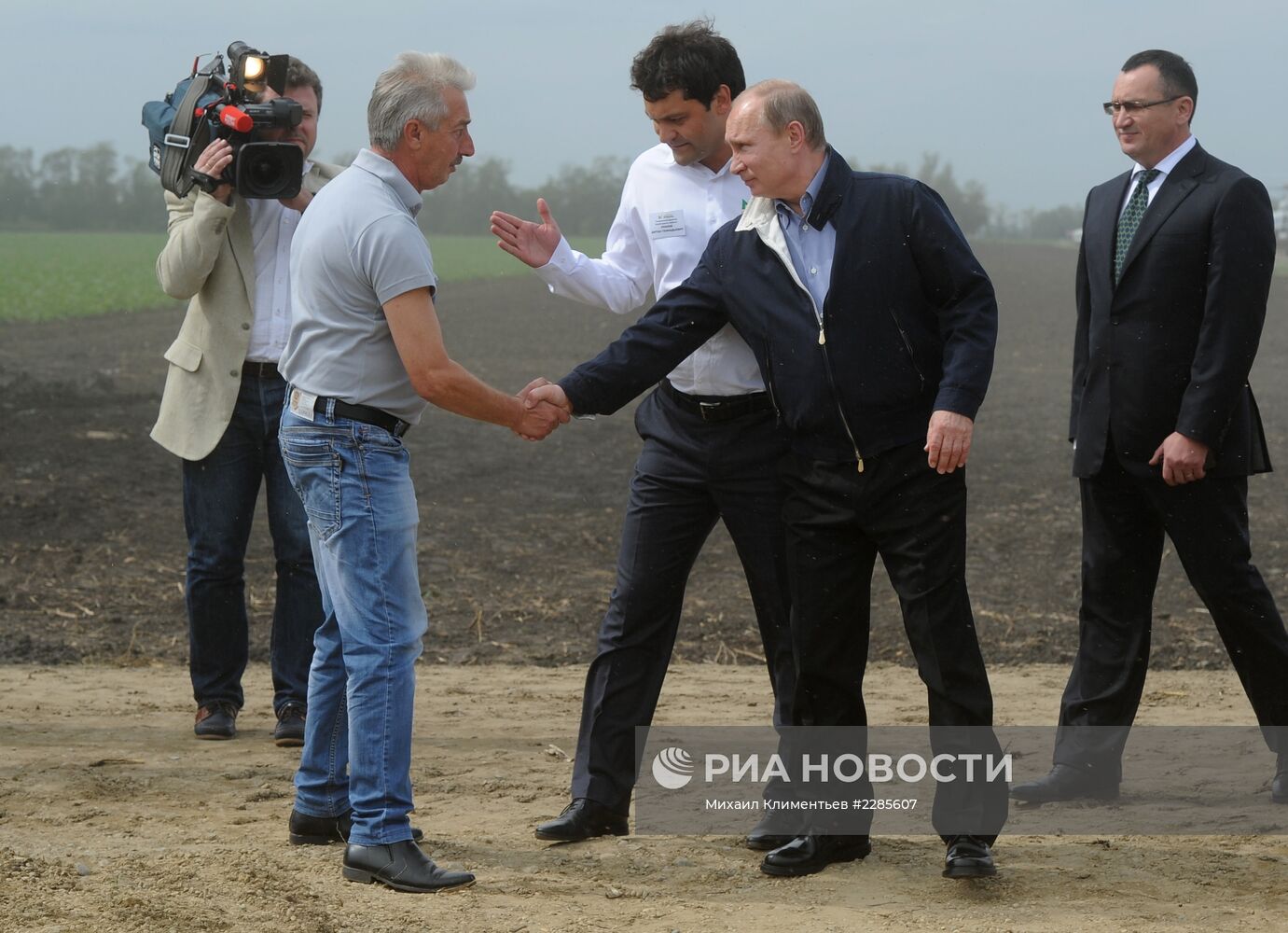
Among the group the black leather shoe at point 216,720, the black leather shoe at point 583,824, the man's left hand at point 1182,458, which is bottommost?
the black leather shoe at point 216,720

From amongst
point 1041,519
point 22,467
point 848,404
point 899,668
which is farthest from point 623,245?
point 22,467

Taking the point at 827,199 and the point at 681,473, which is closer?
the point at 827,199

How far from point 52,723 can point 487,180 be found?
60408 mm

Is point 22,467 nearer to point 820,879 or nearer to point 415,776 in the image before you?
point 415,776

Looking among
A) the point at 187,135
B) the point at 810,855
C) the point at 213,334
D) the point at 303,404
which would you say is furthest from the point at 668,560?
the point at 187,135

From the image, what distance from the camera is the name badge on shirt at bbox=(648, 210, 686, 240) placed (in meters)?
4.77

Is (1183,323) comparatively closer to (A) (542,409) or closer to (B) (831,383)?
(B) (831,383)

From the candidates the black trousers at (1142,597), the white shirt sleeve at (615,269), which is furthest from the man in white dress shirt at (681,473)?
the black trousers at (1142,597)

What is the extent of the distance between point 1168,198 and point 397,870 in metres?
3.13

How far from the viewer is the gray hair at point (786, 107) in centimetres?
423

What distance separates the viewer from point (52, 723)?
20.0 ft

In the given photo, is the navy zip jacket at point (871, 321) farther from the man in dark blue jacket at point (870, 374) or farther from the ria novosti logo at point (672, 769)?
the ria novosti logo at point (672, 769)

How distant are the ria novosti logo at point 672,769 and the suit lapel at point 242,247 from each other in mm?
2204

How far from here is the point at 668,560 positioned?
4.69 m
